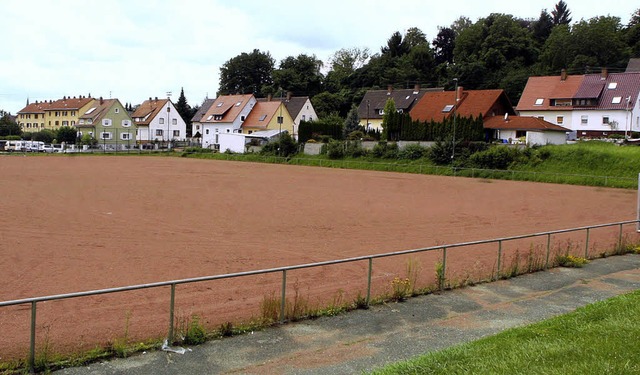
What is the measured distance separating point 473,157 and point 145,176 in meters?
30.2

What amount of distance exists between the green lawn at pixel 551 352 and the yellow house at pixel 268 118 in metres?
85.0

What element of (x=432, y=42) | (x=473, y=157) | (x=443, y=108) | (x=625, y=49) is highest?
(x=432, y=42)

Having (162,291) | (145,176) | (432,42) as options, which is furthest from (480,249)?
(432,42)

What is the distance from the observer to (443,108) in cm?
7256

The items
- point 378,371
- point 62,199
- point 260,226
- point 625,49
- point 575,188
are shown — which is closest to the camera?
point 378,371

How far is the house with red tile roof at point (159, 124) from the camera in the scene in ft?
346

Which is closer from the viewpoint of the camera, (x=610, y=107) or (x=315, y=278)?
(x=315, y=278)

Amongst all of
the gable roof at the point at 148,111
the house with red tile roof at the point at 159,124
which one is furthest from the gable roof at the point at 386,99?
the gable roof at the point at 148,111

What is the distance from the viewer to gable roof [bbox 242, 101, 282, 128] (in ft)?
304

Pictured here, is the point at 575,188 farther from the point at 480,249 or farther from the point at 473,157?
the point at 480,249

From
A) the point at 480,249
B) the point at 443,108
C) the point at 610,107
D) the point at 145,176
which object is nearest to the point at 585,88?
the point at 610,107

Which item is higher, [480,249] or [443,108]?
[443,108]

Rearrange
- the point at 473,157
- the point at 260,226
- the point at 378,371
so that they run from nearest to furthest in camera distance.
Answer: the point at 378,371, the point at 260,226, the point at 473,157

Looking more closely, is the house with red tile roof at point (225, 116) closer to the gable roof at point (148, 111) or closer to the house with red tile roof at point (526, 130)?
the gable roof at point (148, 111)
